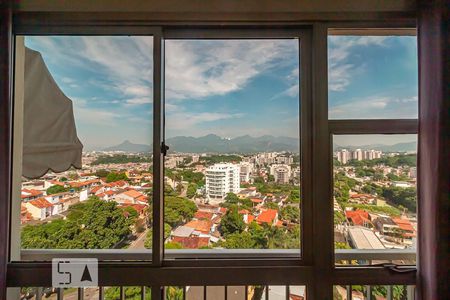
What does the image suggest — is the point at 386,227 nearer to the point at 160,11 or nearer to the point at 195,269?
the point at 195,269

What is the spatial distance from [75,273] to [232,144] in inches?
51.9

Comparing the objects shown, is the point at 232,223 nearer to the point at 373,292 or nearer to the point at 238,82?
the point at 238,82

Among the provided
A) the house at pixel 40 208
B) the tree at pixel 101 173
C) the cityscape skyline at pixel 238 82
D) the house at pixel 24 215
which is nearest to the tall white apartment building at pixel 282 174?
the cityscape skyline at pixel 238 82

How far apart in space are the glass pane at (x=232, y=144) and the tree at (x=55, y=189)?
0.74 metres

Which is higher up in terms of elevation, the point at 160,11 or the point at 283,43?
the point at 160,11

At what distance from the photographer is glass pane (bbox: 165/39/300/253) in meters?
1.54

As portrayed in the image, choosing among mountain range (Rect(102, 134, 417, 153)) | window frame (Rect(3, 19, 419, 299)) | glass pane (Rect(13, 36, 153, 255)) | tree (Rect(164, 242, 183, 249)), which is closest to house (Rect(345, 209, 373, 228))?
window frame (Rect(3, 19, 419, 299))

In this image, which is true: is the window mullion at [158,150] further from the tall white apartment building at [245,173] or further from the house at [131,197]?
the tall white apartment building at [245,173]

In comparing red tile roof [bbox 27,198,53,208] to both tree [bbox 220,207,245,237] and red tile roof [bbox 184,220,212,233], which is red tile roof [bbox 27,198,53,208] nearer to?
red tile roof [bbox 184,220,212,233]

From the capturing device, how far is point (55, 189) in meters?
1.58

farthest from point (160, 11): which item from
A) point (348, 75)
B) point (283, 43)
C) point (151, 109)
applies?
point (348, 75)

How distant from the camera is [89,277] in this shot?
1436 millimetres

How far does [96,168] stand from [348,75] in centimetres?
186

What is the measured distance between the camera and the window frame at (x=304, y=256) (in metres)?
1.42
